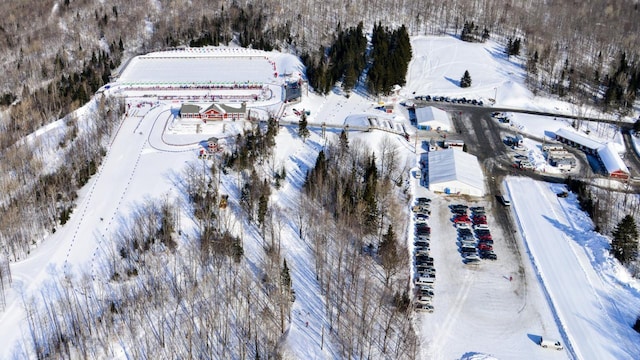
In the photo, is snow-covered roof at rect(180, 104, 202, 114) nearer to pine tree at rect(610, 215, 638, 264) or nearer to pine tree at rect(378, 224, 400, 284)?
pine tree at rect(378, 224, 400, 284)

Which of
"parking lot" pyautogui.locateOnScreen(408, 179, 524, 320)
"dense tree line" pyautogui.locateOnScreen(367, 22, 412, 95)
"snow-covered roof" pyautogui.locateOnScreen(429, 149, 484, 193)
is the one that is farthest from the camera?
"dense tree line" pyautogui.locateOnScreen(367, 22, 412, 95)

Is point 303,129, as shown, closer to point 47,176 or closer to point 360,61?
point 360,61

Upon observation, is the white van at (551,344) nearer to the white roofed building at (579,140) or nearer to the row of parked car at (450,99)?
the white roofed building at (579,140)

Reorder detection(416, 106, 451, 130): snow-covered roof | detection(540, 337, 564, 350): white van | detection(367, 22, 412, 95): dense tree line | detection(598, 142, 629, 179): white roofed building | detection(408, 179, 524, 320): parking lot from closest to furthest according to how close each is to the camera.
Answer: detection(540, 337, 564, 350): white van → detection(408, 179, 524, 320): parking lot → detection(598, 142, 629, 179): white roofed building → detection(416, 106, 451, 130): snow-covered roof → detection(367, 22, 412, 95): dense tree line

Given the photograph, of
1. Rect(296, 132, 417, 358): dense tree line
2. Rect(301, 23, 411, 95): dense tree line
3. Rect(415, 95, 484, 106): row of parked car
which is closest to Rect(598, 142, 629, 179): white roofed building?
Rect(415, 95, 484, 106): row of parked car

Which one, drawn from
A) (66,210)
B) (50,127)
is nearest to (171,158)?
(66,210)

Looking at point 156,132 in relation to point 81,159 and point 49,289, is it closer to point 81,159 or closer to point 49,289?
point 81,159

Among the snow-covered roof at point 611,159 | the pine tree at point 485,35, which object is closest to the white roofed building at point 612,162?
the snow-covered roof at point 611,159

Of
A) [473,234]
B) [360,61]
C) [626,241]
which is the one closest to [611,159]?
[626,241]
